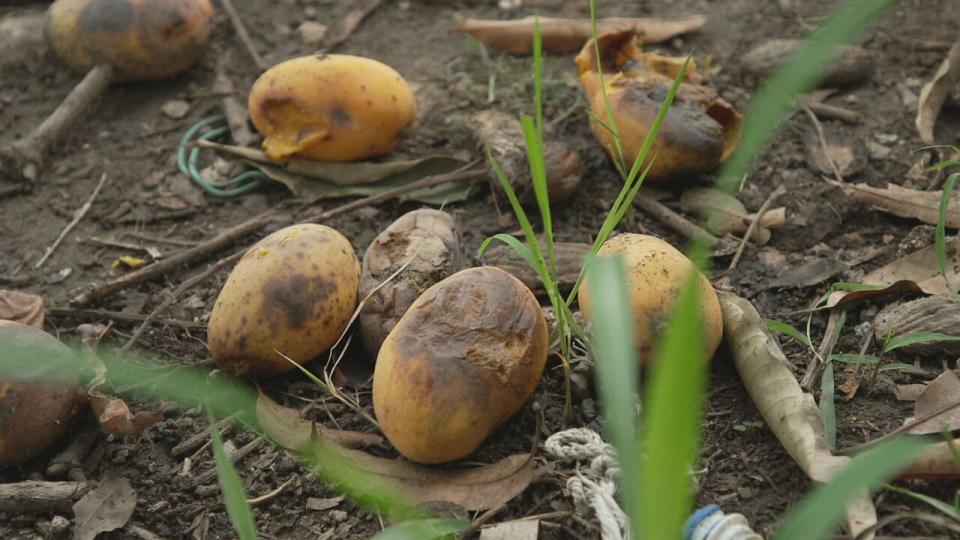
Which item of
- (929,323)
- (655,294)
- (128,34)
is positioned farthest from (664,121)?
(128,34)

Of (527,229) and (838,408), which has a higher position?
(527,229)

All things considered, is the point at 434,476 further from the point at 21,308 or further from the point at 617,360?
the point at 21,308

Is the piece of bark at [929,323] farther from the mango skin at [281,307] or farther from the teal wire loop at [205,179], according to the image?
the teal wire loop at [205,179]

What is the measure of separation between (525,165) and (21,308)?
1498mm

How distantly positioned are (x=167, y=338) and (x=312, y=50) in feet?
5.66

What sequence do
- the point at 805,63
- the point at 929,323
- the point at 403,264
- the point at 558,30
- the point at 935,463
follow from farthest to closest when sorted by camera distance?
the point at 558,30, the point at 403,264, the point at 929,323, the point at 935,463, the point at 805,63

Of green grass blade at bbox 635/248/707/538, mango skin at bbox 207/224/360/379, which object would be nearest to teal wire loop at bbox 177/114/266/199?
mango skin at bbox 207/224/360/379

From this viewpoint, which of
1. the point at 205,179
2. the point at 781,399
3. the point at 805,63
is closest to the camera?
the point at 805,63

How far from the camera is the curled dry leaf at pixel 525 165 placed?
2.96 metres

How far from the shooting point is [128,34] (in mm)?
3641

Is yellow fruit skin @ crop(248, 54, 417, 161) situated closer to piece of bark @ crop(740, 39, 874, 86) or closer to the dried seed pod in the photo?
the dried seed pod

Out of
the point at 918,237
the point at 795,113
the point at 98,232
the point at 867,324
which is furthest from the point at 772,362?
the point at 98,232

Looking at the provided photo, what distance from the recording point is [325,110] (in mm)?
3084

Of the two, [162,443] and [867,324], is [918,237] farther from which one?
[162,443]
